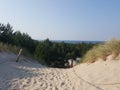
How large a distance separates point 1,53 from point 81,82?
12.7m

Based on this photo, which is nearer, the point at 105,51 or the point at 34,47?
the point at 105,51

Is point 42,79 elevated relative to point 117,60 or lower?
lower

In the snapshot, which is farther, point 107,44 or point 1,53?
point 1,53

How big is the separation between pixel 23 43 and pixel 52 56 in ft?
21.5

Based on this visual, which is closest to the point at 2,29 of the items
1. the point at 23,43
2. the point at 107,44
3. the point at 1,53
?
the point at 23,43

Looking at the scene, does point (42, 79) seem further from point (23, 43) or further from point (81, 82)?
point (23, 43)

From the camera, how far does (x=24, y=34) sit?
39.4m

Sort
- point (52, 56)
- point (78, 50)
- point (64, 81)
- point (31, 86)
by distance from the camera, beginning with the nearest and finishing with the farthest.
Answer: point (31, 86)
point (64, 81)
point (52, 56)
point (78, 50)

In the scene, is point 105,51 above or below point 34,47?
above

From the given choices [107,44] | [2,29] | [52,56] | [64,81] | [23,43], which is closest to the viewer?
[64,81]

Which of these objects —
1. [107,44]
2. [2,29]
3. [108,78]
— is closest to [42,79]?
[108,78]

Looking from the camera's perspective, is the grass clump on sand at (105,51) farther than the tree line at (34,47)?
No

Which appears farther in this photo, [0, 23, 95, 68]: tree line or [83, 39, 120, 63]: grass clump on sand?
[0, 23, 95, 68]: tree line

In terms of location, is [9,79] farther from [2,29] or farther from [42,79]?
[2,29]
